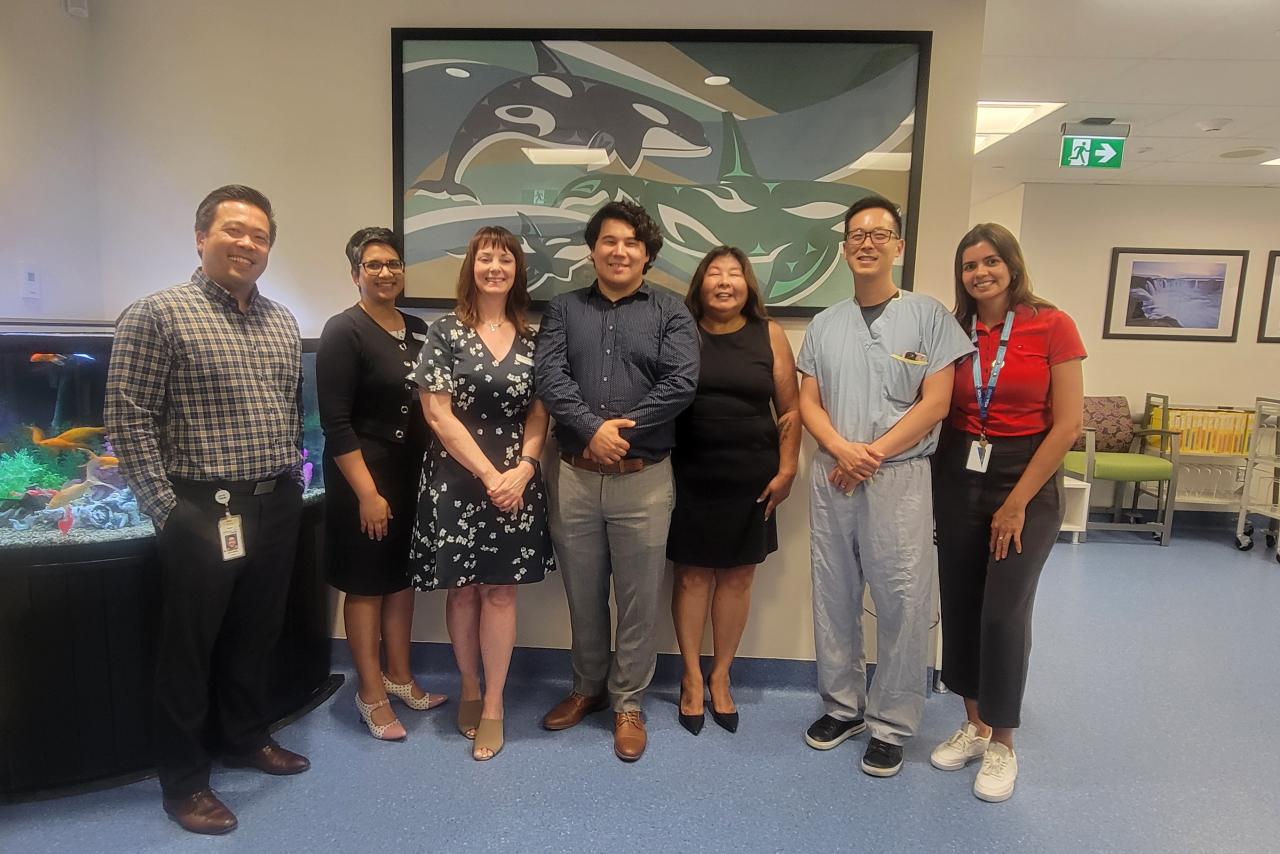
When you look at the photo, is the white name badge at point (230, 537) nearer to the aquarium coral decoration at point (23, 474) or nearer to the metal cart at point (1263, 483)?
the aquarium coral decoration at point (23, 474)

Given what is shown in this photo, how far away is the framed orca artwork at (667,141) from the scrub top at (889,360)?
42 centimetres

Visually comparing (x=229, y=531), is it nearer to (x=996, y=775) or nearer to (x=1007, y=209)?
(x=996, y=775)

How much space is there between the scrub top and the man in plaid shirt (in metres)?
1.62

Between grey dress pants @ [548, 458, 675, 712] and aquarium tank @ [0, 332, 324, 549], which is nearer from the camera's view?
aquarium tank @ [0, 332, 324, 549]

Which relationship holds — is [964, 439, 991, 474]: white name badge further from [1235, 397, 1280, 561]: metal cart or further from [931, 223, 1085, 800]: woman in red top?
[1235, 397, 1280, 561]: metal cart

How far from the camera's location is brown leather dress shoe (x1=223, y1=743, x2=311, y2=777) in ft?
6.85

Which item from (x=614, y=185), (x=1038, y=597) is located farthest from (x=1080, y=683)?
(x=614, y=185)

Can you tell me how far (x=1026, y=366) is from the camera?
6.56ft

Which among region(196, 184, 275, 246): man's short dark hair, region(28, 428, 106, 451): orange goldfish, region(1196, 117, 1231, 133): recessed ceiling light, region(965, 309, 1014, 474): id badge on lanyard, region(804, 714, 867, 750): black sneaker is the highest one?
region(1196, 117, 1231, 133): recessed ceiling light

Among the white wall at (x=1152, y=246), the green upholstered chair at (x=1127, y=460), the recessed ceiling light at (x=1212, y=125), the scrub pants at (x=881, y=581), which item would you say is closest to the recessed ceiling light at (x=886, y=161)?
the scrub pants at (x=881, y=581)

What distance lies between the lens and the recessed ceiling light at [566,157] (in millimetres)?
2510

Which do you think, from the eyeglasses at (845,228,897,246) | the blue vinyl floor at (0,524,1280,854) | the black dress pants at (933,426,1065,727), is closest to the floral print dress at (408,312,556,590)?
the blue vinyl floor at (0,524,1280,854)

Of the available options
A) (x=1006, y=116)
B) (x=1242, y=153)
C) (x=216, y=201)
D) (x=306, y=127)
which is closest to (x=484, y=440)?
(x=216, y=201)

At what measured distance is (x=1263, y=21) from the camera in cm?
303
